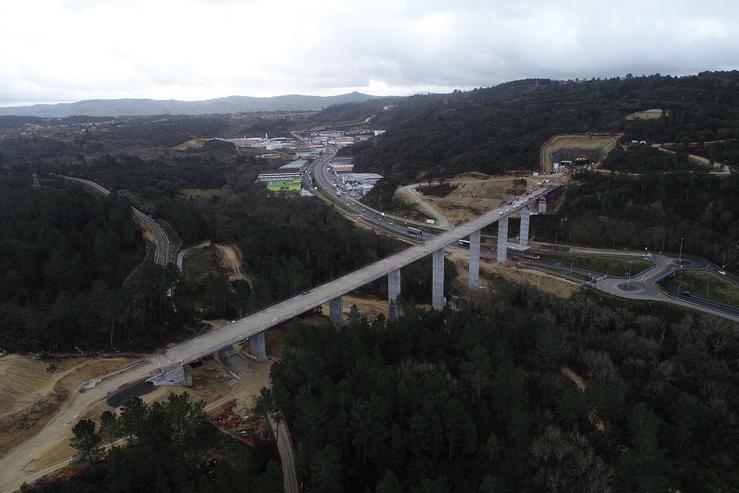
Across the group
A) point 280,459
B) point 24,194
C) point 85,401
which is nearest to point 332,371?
point 280,459

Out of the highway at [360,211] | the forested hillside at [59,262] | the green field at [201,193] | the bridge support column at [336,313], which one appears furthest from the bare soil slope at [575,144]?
the forested hillside at [59,262]

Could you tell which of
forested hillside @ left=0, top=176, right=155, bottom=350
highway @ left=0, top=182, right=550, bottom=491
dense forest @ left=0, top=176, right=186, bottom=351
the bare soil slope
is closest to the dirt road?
the bare soil slope

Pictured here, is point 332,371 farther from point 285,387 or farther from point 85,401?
point 85,401

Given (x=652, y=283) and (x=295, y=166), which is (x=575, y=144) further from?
(x=295, y=166)

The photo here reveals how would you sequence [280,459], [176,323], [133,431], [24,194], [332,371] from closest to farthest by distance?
[133,431] → [280,459] → [332,371] → [176,323] → [24,194]

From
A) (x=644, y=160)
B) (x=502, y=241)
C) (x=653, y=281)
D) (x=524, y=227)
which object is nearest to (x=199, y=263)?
(x=502, y=241)

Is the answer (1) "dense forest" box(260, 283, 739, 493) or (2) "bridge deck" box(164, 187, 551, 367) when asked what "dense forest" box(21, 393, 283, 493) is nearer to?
(1) "dense forest" box(260, 283, 739, 493)

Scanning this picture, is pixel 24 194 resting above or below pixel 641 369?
above

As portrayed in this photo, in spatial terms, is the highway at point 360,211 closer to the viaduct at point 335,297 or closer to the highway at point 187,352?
the viaduct at point 335,297
